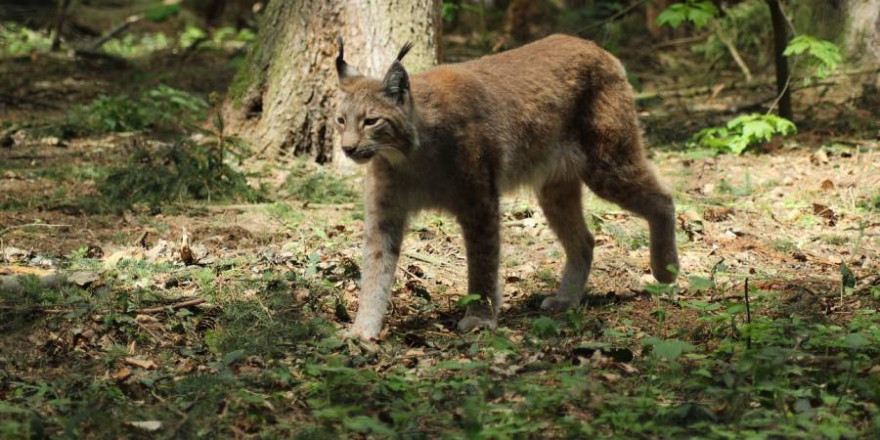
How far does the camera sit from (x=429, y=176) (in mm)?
5977

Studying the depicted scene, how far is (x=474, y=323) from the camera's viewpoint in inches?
235

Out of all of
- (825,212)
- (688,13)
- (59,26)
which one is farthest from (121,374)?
(59,26)

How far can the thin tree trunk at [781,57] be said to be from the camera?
10008 mm

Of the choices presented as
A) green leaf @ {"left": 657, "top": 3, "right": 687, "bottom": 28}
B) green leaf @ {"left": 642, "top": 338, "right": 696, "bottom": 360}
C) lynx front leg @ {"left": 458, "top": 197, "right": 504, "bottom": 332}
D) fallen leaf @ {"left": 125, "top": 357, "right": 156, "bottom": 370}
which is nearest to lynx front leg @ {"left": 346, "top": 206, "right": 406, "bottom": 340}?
lynx front leg @ {"left": 458, "top": 197, "right": 504, "bottom": 332}

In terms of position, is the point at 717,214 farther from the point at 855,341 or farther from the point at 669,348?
the point at 669,348

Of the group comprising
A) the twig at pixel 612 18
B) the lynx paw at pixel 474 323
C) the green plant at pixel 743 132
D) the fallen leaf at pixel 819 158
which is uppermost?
the twig at pixel 612 18

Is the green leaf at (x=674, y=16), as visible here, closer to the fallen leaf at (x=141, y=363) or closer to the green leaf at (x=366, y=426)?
the fallen leaf at (x=141, y=363)

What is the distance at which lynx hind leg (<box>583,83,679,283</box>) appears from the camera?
6.69m

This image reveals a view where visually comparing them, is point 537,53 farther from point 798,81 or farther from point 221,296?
point 798,81

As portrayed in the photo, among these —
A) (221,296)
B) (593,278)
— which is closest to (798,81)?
(593,278)

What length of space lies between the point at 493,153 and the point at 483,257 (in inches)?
25.1

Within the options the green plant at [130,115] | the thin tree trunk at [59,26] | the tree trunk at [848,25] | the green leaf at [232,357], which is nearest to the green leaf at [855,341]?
the green leaf at [232,357]

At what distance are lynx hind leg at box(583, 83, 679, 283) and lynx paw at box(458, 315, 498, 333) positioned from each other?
1305 millimetres

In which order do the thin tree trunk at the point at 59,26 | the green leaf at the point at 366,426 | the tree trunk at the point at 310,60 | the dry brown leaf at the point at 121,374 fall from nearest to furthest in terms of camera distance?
the green leaf at the point at 366,426 → the dry brown leaf at the point at 121,374 → the tree trunk at the point at 310,60 → the thin tree trunk at the point at 59,26
